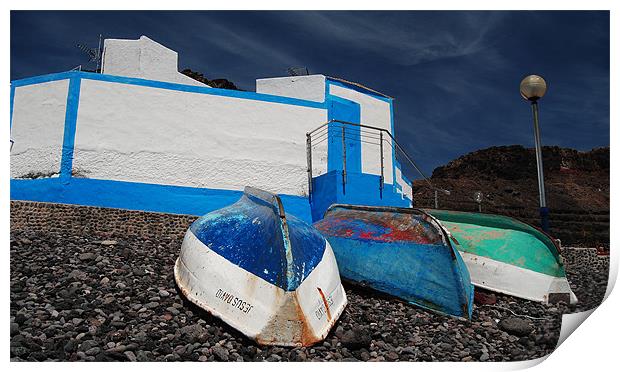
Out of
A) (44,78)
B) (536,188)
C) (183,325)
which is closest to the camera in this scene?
(183,325)

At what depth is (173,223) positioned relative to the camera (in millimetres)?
7848

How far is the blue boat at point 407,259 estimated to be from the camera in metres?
4.62

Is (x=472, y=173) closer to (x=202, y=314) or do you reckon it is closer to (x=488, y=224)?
(x=488, y=224)

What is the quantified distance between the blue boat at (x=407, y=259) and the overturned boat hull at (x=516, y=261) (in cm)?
65

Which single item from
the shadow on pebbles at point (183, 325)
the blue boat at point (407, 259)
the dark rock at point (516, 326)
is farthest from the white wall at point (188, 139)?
the dark rock at point (516, 326)

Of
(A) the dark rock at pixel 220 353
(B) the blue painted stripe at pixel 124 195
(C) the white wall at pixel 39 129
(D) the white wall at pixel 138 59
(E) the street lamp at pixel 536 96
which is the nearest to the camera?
(A) the dark rock at pixel 220 353

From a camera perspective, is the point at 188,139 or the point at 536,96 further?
the point at 188,139

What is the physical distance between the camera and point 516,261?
17.7 feet

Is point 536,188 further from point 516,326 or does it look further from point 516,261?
point 516,326

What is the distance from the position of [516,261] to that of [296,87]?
6772mm

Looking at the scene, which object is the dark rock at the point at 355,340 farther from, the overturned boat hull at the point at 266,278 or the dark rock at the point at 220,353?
the dark rock at the point at 220,353

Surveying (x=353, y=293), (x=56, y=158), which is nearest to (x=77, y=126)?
(x=56, y=158)

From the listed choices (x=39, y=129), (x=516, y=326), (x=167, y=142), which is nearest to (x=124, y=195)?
(x=167, y=142)
